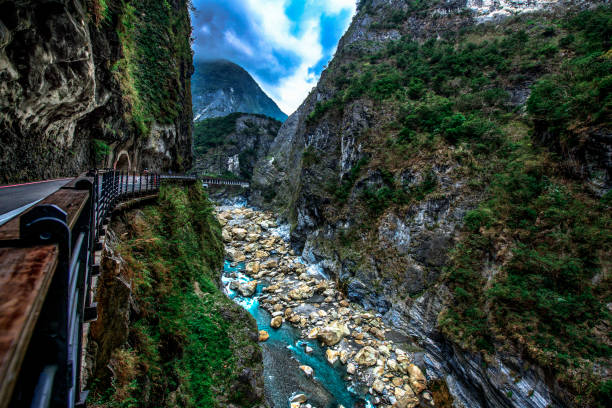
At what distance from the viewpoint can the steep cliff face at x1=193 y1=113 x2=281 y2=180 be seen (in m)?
54.2

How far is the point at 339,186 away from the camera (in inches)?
852

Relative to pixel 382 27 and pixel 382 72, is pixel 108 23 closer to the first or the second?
pixel 382 72

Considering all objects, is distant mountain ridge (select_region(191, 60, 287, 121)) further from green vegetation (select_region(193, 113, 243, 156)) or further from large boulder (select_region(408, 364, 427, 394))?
large boulder (select_region(408, 364, 427, 394))

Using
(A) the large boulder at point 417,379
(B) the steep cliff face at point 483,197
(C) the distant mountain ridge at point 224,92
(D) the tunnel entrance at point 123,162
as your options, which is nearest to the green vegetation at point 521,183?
(B) the steep cliff face at point 483,197

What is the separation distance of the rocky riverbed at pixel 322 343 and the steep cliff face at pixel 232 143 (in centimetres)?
3987

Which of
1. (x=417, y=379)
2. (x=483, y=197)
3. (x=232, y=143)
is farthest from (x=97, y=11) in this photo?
(x=232, y=143)

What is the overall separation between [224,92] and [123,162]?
107 metres

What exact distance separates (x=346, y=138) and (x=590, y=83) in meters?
14.4

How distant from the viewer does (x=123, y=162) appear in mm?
14430

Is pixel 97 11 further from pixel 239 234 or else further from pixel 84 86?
pixel 239 234

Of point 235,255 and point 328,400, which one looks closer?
point 328,400

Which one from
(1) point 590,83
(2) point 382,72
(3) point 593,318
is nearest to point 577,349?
(3) point 593,318

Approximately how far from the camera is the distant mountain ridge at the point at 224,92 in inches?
3861

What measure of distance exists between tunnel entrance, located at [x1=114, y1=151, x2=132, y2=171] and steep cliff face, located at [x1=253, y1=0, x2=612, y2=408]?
15.0m
